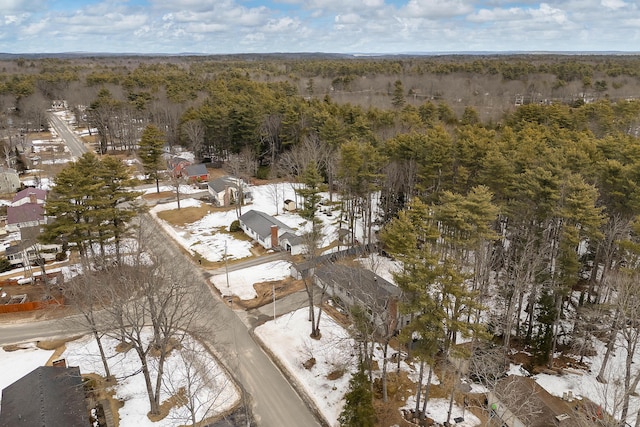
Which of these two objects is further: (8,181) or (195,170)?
(195,170)

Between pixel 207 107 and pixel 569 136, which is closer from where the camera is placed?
pixel 569 136

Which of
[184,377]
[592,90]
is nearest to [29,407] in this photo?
[184,377]

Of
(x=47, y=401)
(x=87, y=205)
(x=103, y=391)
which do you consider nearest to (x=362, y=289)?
(x=103, y=391)

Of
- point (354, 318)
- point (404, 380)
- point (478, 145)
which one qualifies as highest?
point (478, 145)

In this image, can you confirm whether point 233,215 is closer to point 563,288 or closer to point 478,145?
point 478,145

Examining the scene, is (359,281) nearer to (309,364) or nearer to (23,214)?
(309,364)
